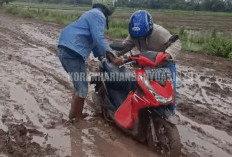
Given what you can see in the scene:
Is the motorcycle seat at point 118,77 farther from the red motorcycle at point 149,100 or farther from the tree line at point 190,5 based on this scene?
the tree line at point 190,5

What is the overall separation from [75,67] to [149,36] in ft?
4.12

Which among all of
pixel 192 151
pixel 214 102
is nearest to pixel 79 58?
pixel 192 151

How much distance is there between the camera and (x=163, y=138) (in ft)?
14.7

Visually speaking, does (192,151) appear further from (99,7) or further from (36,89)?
(36,89)

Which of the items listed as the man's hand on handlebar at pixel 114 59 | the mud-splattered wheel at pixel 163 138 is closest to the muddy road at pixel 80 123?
the mud-splattered wheel at pixel 163 138

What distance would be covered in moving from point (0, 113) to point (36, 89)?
1.62 metres

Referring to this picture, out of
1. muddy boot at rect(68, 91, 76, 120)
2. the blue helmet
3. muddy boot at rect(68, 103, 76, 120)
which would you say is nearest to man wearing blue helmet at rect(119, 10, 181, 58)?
the blue helmet

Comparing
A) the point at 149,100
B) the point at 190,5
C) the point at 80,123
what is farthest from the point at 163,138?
the point at 190,5

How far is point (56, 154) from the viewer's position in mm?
4605

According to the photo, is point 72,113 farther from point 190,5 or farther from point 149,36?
point 190,5

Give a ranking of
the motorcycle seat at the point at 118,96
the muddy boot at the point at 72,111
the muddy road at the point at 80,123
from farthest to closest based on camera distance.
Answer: the muddy boot at the point at 72,111, the motorcycle seat at the point at 118,96, the muddy road at the point at 80,123

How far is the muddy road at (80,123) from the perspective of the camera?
480cm

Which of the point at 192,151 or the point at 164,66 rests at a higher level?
the point at 164,66

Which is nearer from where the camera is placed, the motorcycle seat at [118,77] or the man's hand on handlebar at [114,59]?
the motorcycle seat at [118,77]
